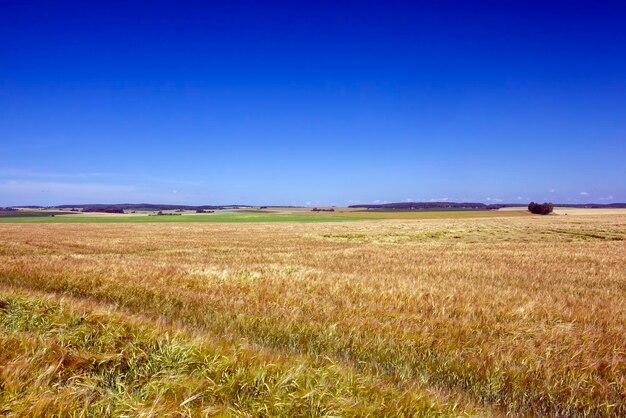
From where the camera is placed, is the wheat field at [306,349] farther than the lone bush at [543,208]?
No

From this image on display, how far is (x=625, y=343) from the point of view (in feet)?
17.5

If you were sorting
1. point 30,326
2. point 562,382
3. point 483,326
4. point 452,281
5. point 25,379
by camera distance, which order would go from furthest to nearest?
point 452,281, point 483,326, point 30,326, point 562,382, point 25,379

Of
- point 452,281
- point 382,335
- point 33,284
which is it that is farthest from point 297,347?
point 33,284

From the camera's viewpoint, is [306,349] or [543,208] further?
[543,208]

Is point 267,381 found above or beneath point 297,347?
above

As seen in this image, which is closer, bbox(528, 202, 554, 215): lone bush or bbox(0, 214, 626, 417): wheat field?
bbox(0, 214, 626, 417): wheat field

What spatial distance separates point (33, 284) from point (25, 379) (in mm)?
7440

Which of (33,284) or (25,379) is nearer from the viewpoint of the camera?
(25,379)

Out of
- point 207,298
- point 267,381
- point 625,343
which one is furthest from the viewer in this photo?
point 207,298

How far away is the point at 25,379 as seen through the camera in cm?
304

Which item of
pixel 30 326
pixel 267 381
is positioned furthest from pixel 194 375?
pixel 30 326

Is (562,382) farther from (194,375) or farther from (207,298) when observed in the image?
(207,298)

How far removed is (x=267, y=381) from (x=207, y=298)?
4490mm

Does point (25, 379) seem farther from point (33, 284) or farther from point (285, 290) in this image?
point (33, 284)
